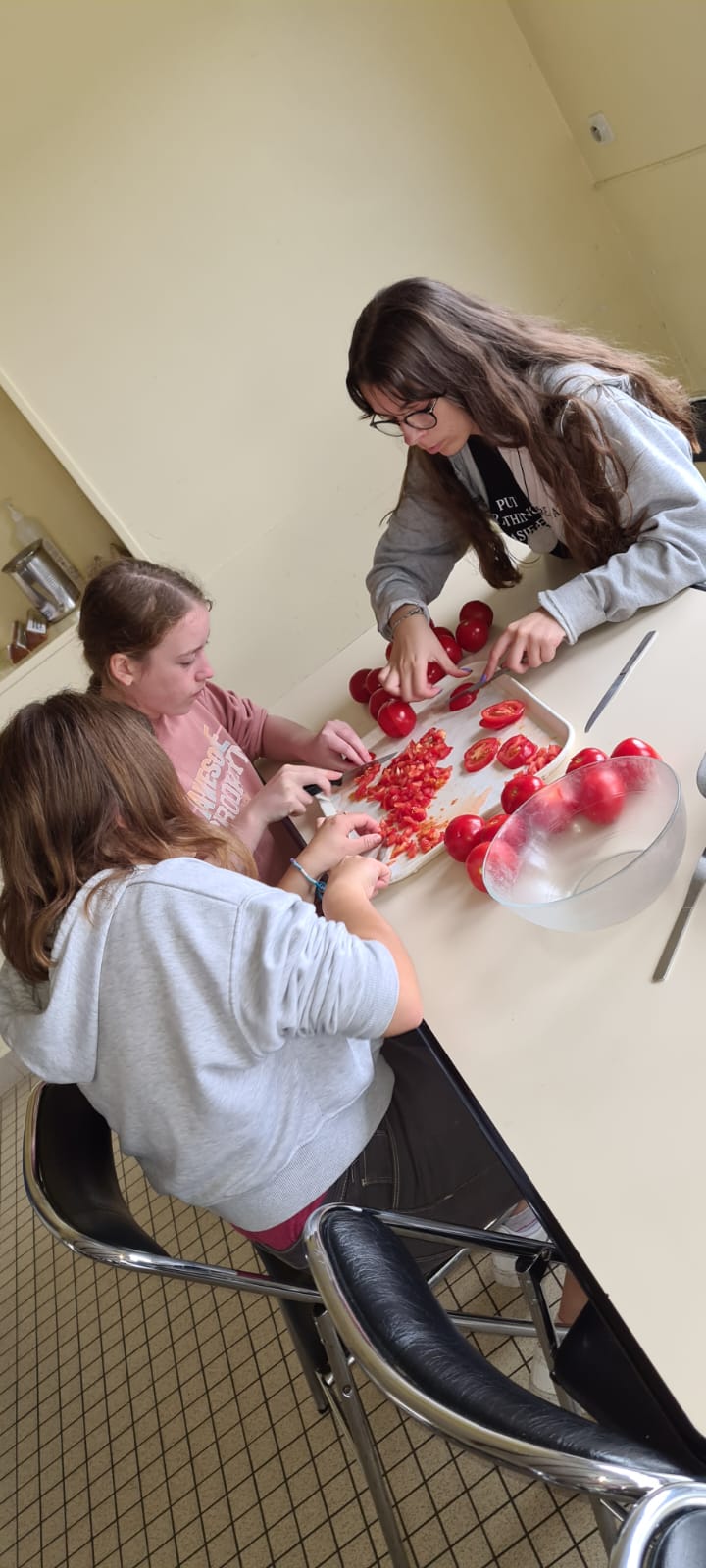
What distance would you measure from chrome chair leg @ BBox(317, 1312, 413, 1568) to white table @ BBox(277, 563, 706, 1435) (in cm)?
38

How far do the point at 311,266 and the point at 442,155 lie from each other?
49 cm

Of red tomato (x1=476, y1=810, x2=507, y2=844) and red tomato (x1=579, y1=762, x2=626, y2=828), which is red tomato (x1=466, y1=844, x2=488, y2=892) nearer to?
red tomato (x1=476, y1=810, x2=507, y2=844)

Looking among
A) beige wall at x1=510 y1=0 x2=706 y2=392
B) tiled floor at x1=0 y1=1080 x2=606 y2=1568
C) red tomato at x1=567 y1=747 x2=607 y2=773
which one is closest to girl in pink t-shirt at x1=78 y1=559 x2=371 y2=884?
red tomato at x1=567 y1=747 x2=607 y2=773

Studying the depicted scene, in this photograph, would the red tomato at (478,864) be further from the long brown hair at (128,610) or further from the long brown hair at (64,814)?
the long brown hair at (128,610)

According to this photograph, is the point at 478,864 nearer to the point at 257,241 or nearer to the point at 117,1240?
the point at 117,1240

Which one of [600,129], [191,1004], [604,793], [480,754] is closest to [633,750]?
[604,793]

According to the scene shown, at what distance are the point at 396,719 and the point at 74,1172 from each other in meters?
0.77

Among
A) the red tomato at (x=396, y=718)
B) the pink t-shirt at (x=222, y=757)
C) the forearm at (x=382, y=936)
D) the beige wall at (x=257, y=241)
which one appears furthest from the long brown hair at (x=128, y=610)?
the beige wall at (x=257, y=241)

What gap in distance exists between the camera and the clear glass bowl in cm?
107

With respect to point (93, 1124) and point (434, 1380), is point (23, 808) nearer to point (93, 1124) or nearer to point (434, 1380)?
point (93, 1124)

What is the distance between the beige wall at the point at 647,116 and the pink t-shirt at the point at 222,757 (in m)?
2.04

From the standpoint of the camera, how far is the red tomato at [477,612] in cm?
171

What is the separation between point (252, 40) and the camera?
8.38 ft

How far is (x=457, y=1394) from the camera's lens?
68 cm
